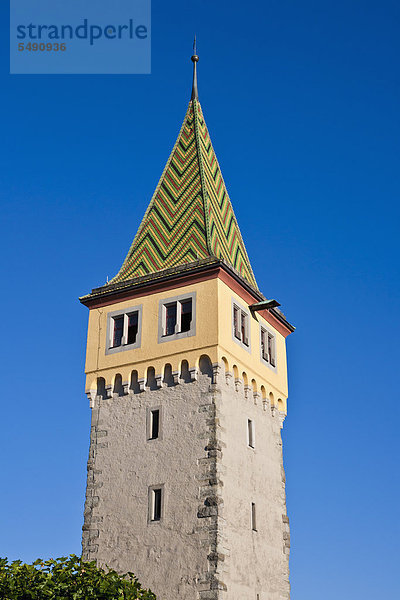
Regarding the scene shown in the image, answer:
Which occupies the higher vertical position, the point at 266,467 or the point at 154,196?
the point at 154,196

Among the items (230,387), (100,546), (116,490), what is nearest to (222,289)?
(230,387)

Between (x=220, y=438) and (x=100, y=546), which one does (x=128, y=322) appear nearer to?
(x=220, y=438)

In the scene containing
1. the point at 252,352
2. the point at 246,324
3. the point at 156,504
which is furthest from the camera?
the point at 246,324

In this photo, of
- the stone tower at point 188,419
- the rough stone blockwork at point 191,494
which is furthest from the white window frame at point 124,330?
the rough stone blockwork at point 191,494

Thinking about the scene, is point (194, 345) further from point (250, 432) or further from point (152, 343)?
point (250, 432)

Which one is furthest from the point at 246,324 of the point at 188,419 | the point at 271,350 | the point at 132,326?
the point at 188,419

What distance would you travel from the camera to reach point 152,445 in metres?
30.2

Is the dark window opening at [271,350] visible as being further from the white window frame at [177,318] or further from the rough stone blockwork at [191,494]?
the white window frame at [177,318]

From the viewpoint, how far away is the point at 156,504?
29312mm

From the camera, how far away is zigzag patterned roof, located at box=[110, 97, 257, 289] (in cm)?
3419

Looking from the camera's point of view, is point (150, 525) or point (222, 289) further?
point (222, 289)

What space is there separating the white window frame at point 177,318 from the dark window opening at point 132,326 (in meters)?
1.27

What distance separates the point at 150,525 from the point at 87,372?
706 cm

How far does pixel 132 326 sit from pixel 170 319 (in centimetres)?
186
